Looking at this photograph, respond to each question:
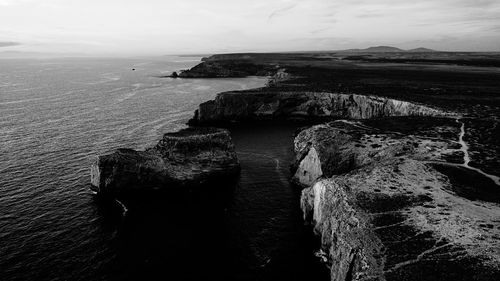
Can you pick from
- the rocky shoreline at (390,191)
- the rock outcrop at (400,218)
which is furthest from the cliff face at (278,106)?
the rock outcrop at (400,218)

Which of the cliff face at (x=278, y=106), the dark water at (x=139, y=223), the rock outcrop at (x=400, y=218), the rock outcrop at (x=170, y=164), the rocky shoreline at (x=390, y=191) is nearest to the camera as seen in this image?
the rock outcrop at (x=400, y=218)

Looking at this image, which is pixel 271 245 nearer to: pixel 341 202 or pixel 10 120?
pixel 341 202

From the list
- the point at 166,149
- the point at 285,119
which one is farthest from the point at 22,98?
the point at 166,149

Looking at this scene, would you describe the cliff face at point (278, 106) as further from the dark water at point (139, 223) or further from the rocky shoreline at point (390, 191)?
the rocky shoreline at point (390, 191)

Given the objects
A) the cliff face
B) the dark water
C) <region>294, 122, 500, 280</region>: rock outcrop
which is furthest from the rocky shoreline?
the cliff face

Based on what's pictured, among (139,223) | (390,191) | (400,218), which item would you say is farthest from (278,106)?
(400,218)
